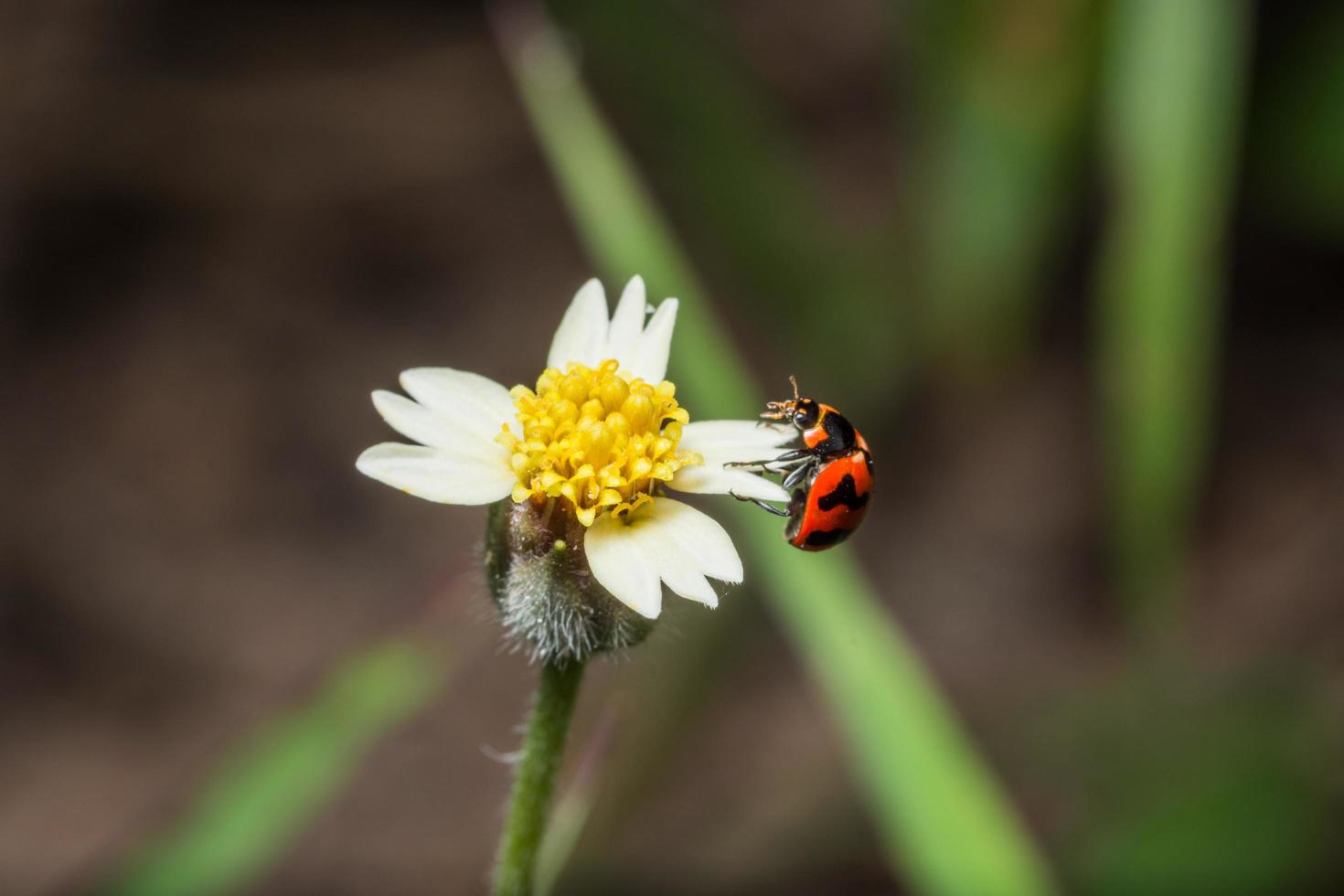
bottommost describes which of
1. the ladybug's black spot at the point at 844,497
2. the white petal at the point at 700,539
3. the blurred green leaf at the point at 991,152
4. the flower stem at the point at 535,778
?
the flower stem at the point at 535,778

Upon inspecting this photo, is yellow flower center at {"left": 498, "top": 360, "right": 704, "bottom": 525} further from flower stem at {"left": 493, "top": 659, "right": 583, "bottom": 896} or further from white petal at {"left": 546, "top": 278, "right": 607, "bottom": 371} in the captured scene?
flower stem at {"left": 493, "top": 659, "right": 583, "bottom": 896}

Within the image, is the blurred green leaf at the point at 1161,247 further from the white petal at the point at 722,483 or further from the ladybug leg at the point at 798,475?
the white petal at the point at 722,483

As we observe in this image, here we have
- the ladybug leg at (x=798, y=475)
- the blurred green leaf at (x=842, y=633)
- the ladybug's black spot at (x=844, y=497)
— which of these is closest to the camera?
the ladybug's black spot at (x=844, y=497)

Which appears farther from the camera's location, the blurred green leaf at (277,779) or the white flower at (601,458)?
the blurred green leaf at (277,779)

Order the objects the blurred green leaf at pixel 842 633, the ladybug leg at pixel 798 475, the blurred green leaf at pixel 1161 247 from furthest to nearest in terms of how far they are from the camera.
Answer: the blurred green leaf at pixel 1161 247
the blurred green leaf at pixel 842 633
the ladybug leg at pixel 798 475

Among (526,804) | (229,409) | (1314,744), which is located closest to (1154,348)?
(1314,744)

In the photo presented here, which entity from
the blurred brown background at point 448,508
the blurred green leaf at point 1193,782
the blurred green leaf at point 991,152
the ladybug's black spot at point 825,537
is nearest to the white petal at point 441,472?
the ladybug's black spot at point 825,537

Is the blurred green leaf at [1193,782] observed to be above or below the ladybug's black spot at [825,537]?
above
